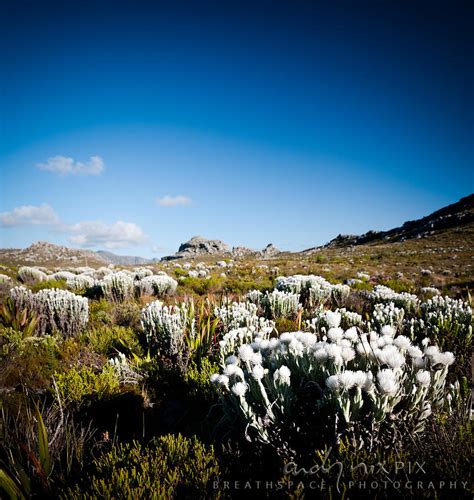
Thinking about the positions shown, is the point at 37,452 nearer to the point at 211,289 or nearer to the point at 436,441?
the point at 436,441

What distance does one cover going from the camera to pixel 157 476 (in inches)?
79.4

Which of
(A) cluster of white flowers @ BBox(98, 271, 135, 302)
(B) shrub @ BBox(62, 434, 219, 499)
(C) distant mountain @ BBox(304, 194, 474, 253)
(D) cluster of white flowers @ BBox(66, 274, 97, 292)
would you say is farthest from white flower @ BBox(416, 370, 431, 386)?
(C) distant mountain @ BBox(304, 194, 474, 253)

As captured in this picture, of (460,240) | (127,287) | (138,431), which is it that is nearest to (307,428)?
(138,431)

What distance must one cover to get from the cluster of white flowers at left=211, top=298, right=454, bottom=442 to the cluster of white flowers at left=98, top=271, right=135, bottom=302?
749 cm

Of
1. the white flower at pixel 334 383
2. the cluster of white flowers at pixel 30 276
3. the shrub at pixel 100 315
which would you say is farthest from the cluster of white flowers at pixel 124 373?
the cluster of white flowers at pixel 30 276

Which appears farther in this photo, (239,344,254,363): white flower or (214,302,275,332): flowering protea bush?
(214,302,275,332): flowering protea bush

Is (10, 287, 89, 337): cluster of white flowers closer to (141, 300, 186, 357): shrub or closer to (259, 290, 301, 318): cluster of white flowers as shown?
(141, 300, 186, 357): shrub

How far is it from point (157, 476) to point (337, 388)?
1477mm

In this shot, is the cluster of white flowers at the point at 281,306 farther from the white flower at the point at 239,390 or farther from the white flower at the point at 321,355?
the white flower at the point at 239,390

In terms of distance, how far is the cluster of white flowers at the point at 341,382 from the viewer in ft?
7.05

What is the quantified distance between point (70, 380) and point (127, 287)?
6.06 m

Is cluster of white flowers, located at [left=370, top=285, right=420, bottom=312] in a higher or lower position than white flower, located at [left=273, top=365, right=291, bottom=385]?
lower

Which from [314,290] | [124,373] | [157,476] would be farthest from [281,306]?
[157,476]

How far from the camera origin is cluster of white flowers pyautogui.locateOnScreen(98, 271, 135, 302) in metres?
9.14
